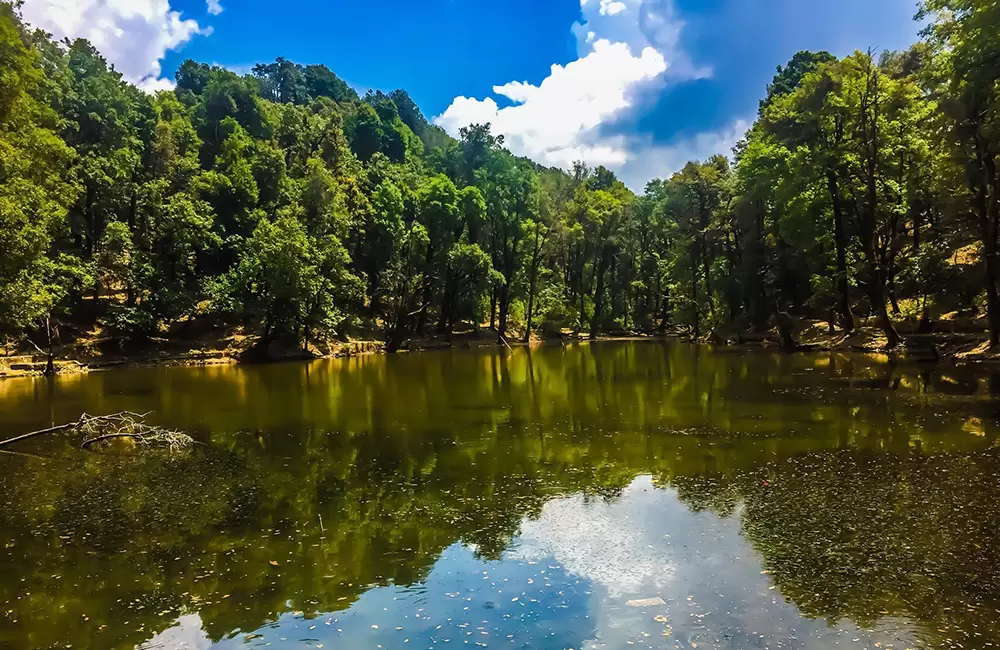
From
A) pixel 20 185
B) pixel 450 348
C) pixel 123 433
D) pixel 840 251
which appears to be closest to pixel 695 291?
pixel 840 251

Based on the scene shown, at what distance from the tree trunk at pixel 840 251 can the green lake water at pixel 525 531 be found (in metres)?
21.8

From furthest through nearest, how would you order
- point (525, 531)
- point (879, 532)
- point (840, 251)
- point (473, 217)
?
point (473, 217) < point (840, 251) < point (525, 531) < point (879, 532)

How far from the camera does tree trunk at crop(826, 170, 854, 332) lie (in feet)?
130

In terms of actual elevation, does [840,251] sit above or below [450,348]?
above

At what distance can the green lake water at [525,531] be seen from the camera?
6.52m

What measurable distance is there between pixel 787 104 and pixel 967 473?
45.8m

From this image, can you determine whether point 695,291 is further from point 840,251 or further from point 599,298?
point 840,251

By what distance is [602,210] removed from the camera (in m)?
75.6

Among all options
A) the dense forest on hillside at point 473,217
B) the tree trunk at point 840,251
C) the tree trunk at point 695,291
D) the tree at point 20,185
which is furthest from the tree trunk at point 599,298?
the tree at point 20,185

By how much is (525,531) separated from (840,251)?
40163 millimetres

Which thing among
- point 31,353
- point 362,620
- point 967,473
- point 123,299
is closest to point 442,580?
point 362,620

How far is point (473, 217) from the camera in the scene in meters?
63.3

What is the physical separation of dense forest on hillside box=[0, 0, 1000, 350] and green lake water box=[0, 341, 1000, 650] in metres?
14.3

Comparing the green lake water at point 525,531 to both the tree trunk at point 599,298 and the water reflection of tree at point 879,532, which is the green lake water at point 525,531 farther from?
the tree trunk at point 599,298
